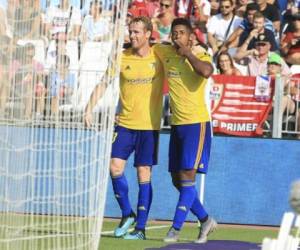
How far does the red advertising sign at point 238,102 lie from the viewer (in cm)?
1457

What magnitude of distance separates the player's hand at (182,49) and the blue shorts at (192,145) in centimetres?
79

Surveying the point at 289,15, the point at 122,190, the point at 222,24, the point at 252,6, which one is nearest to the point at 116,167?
the point at 122,190

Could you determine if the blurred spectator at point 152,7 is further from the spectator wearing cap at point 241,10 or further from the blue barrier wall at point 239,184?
the blue barrier wall at point 239,184

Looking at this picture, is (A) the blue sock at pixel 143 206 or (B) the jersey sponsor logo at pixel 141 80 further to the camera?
(A) the blue sock at pixel 143 206

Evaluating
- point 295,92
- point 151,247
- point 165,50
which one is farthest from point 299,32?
point 151,247

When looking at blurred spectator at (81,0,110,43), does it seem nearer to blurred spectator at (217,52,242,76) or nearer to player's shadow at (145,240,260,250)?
player's shadow at (145,240,260,250)

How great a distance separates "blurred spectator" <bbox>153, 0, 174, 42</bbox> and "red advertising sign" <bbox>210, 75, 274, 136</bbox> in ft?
11.6

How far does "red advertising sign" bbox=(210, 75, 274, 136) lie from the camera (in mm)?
14570

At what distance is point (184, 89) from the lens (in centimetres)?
1170

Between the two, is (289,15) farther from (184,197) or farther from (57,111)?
(57,111)

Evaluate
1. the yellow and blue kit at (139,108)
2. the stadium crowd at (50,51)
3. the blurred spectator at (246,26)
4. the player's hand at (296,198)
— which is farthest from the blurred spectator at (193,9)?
the player's hand at (296,198)

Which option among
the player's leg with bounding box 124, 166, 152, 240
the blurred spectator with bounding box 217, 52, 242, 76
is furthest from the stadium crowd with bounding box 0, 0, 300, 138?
the blurred spectator with bounding box 217, 52, 242, 76

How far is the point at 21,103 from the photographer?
8914 mm

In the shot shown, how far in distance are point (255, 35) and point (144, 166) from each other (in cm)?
609
